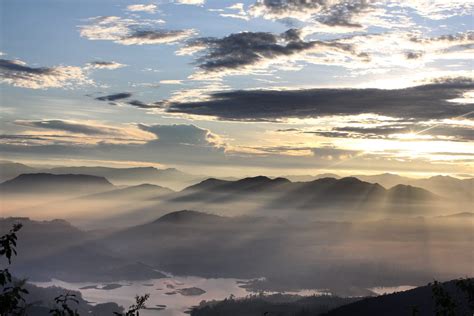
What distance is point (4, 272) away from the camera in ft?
90.1

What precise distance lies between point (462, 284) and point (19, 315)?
26485 millimetres

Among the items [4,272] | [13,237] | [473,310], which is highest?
[13,237]

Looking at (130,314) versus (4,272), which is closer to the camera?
(4,272)

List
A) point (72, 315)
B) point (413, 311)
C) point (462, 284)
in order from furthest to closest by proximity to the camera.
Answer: point (462, 284)
point (413, 311)
point (72, 315)

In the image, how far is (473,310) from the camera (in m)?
33.8

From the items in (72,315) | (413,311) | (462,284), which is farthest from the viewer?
(462,284)

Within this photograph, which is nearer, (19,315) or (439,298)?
(19,315)

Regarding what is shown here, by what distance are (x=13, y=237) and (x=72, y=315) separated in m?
4.97

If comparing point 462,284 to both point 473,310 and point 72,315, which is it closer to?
point 473,310

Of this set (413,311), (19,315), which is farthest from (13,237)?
(413,311)

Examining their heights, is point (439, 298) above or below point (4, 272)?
below

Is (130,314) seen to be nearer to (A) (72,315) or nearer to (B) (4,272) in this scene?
(A) (72,315)

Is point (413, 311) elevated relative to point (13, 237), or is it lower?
lower

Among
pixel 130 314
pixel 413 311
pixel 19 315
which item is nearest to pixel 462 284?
pixel 413 311
